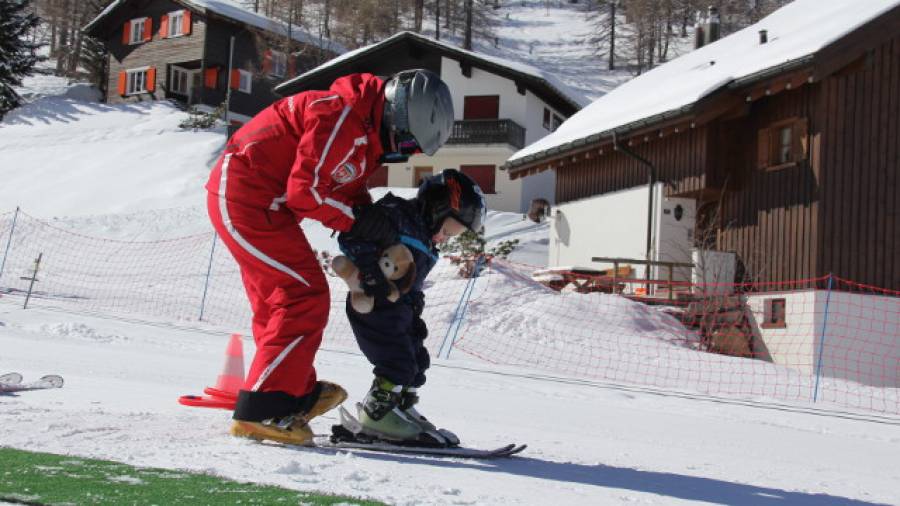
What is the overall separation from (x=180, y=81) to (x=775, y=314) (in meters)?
37.0

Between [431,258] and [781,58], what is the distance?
46.3 feet

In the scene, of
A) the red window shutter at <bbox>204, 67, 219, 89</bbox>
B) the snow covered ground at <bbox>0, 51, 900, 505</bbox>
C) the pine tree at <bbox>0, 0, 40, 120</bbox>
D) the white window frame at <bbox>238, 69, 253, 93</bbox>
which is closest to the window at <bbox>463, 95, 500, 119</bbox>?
the white window frame at <bbox>238, 69, 253, 93</bbox>

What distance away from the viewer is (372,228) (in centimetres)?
356

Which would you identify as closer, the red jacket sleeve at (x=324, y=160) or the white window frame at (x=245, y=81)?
the red jacket sleeve at (x=324, y=160)

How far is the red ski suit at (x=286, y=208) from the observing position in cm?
355

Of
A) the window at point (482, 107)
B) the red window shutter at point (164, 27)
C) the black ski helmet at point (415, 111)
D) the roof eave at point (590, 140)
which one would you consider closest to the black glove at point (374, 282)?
the black ski helmet at point (415, 111)

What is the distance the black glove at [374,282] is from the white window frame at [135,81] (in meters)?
46.2

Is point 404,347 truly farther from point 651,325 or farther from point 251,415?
point 651,325

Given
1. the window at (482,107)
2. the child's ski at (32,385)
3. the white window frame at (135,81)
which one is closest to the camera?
the child's ski at (32,385)

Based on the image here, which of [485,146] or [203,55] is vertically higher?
[203,55]

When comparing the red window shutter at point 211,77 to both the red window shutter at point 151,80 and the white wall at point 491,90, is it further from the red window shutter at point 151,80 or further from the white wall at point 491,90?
the white wall at point 491,90

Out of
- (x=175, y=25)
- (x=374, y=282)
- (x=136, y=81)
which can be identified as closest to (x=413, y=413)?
(x=374, y=282)

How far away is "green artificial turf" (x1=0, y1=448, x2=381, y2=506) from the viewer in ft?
7.53

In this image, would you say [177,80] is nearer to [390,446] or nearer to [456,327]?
[456,327]
